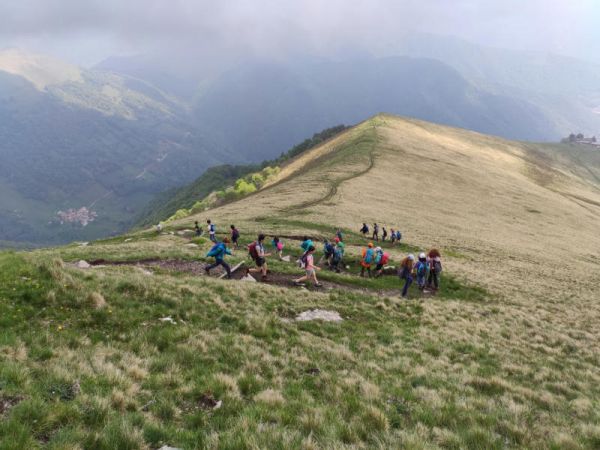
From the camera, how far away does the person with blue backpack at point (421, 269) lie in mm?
25312

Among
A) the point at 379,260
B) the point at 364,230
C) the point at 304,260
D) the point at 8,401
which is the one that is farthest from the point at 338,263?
the point at 8,401

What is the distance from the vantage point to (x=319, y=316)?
16672 millimetres

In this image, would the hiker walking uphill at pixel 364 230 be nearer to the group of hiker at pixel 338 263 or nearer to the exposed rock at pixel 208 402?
the group of hiker at pixel 338 263

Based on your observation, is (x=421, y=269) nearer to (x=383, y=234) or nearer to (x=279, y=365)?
(x=279, y=365)

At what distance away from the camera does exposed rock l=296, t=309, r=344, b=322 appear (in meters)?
16.3

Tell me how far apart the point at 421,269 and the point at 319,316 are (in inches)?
452

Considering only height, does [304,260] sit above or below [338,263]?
above

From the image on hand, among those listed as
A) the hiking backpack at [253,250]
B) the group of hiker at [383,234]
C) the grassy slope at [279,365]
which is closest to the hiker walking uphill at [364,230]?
the group of hiker at [383,234]

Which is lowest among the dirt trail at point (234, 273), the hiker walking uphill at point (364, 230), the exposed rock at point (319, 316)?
the dirt trail at point (234, 273)

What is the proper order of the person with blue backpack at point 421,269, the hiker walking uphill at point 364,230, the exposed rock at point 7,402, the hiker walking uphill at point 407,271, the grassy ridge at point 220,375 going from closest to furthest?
the exposed rock at point 7,402 → the grassy ridge at point 220,375 → the hiker walking uphill at point 407,271 → the person with blue backpack at point 421,269 → the hiker walking uphill at point 364,230

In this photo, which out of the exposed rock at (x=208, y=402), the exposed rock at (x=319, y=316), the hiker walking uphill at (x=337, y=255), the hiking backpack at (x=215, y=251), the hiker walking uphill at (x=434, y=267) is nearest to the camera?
the exposed rock at (x=208, y=402)

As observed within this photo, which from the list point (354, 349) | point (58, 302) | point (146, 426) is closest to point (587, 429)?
point (354, 349)

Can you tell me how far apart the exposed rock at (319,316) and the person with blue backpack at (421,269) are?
33.1ft

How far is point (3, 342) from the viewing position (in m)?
8.85
